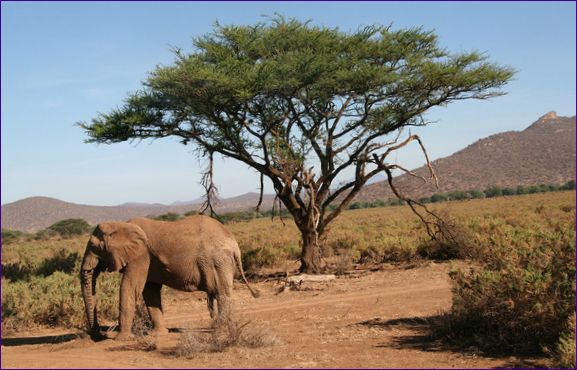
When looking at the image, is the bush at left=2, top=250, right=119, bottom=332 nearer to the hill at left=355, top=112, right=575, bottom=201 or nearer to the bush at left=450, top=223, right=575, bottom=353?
the bush at left=450, top=223, right=575, bottom=353

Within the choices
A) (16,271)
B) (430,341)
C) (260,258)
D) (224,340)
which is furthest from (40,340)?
(16,271)

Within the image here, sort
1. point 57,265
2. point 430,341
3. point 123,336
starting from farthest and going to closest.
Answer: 1. point 57,265
2. point 123,336
3. point 430,341

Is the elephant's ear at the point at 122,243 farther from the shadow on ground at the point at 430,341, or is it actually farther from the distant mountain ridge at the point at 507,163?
the distant mountain ridge at the point at 507,163

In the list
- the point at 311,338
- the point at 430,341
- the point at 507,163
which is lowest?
the point at 430,341

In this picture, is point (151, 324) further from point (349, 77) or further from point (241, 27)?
point (241, 27)

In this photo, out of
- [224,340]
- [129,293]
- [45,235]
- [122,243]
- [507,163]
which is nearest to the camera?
[224,340]

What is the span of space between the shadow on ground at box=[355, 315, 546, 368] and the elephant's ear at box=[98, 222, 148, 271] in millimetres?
3948

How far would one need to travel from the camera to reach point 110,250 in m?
9.30

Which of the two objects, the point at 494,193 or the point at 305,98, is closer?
the point at 305,98

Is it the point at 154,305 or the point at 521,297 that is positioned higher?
the point at 154,305

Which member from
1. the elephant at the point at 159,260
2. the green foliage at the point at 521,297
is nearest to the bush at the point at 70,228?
the elephant at the point at 159,260

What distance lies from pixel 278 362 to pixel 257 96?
10.8 m

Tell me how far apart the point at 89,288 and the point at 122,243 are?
88 centimetres

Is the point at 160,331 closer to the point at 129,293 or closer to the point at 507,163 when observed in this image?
the point at 129,293
